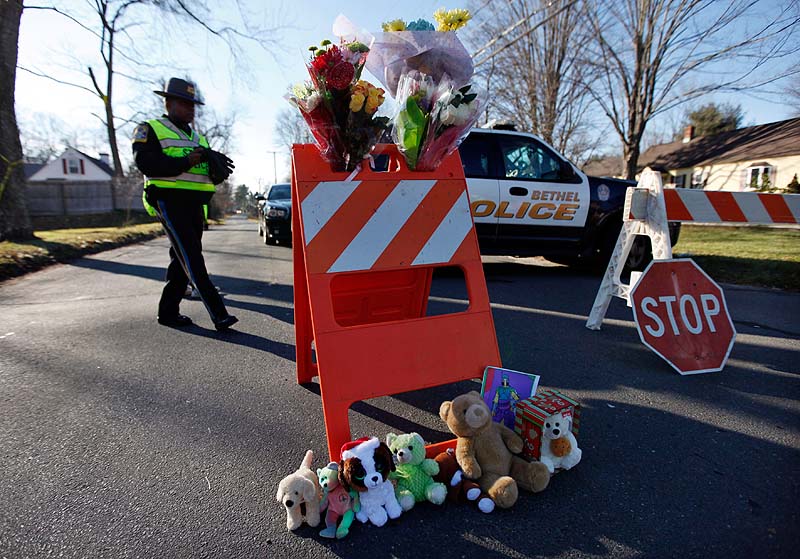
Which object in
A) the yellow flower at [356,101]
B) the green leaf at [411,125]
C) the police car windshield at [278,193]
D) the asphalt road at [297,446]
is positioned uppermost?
the police car windshield at [278,193]

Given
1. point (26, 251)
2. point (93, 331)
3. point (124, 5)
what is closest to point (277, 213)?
point (26, 251)

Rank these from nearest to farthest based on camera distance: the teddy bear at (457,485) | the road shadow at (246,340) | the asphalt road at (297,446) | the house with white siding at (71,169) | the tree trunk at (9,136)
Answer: the asphalt road at (297,446), the teddy bear at (457,485), the road shadow at (246,340), the tree trunk at (9,136), the house with white siding at (71,169)

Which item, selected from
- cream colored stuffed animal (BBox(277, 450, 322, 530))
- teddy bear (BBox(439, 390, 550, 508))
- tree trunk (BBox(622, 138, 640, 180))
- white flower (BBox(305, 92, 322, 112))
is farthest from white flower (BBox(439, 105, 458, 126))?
tree trunk (BBox(622, 138, 640, 180))

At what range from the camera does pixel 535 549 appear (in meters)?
1.50

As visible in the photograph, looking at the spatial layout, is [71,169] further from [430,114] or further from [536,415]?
[536,415]

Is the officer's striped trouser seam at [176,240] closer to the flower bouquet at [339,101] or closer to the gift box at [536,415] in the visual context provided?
the flower bouquet at [339,101]

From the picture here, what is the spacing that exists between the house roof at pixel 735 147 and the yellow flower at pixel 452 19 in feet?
103

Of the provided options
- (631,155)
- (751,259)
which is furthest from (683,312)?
(631,155)

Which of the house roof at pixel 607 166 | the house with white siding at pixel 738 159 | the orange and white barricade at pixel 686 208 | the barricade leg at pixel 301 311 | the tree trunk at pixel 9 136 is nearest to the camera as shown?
the barricade leg at pixel 301 311

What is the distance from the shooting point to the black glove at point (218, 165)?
3688mm

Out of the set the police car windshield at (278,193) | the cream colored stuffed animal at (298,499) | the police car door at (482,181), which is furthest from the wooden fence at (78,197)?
the cream colored stuffed animal at (298,499)

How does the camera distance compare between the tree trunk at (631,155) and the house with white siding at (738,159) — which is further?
the house with white siding at (738,159)

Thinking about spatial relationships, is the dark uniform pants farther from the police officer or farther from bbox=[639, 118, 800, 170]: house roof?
bbox=[639, 118, 800, 170]: house roof

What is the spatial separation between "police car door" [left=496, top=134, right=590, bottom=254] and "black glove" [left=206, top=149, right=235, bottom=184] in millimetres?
3912
